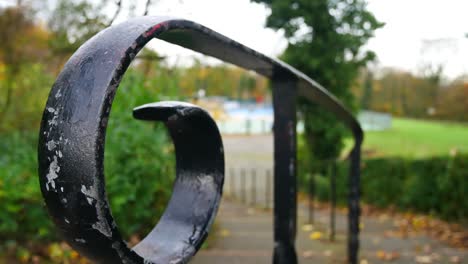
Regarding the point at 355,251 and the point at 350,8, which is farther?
the point at 350,8

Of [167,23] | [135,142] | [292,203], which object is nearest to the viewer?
[167,23]

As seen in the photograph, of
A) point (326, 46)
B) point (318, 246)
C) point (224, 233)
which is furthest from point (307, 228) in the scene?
point (326, 46)

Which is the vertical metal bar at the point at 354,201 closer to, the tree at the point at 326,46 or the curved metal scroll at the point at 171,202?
the curved metal scroll at the point at 171,202

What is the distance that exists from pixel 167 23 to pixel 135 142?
3.97 meters

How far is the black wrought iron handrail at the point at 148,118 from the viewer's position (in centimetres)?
67

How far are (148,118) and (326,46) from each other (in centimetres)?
922

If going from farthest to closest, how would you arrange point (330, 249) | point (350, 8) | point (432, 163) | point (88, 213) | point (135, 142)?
point (350, 8) → point (432, 163) → point (330, 249) → point (135, 142) → point (88, 213)

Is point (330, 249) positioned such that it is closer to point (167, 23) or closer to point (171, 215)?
point (171, 215)

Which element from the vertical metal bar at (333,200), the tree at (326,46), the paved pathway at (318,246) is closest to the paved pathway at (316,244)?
the paved pathway at (318,246)

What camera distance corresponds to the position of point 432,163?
807 cm

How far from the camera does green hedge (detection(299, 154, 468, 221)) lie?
730 cm

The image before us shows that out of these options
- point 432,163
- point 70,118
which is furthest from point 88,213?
point 432,163

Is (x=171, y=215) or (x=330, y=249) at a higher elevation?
(x=171, y=215)

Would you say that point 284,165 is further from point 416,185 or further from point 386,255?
point 416,185
